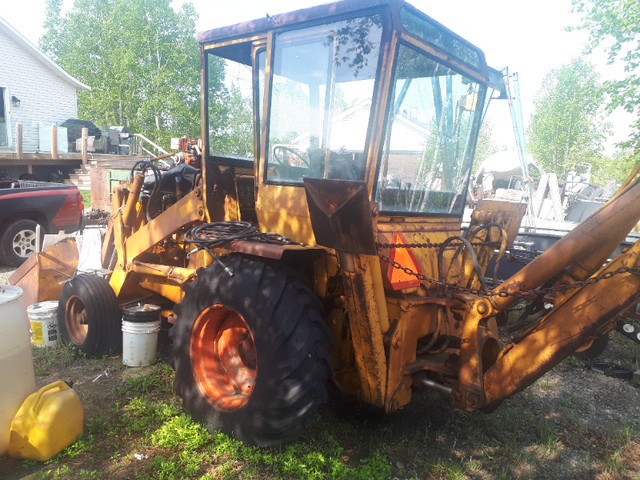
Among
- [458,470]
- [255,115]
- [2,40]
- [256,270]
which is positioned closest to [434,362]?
[458,470]

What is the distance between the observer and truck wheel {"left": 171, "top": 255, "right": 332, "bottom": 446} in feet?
8.98

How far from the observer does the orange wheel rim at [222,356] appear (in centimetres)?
323

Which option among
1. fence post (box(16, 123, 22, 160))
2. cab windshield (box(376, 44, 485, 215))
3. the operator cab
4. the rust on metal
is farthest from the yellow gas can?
fence post (box(16, 123, 22, 160))

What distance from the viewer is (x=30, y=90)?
20.3m

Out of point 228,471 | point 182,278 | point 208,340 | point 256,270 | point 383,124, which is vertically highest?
point 383,124

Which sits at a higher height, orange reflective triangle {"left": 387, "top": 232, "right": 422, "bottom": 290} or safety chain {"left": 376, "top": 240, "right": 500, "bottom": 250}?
safety chain {"left": 376, "top": 240, "right": 500, "bottom": 250}

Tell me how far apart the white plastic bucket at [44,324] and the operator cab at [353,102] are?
2429 millimetres

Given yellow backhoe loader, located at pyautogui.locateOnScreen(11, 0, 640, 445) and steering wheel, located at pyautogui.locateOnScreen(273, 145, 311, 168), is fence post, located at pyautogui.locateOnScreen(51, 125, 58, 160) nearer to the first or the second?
yellow backhoe loader, located at pyautogui.locateOnScreen(11, 0, 640, 445)

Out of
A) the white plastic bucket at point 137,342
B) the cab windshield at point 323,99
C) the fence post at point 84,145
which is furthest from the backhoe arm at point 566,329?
the fence post at point 84,145

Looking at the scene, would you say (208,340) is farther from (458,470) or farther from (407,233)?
(458,470)

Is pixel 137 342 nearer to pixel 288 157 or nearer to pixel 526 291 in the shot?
pixel 288 157

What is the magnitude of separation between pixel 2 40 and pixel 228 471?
22231 mm

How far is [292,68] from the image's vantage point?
3.28 metres

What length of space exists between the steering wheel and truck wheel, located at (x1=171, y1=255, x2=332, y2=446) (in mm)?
758
